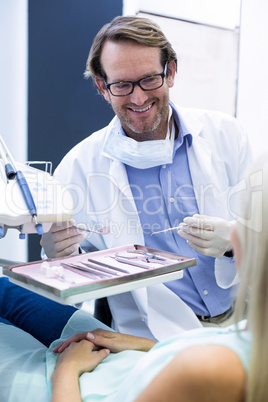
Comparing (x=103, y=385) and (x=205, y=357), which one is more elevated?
(x=205, y=357)

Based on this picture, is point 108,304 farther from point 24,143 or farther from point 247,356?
point 24,143

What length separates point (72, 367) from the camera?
2.65ft

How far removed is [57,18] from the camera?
198cm

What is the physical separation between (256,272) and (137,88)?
993mm

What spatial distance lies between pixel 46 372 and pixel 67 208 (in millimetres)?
342

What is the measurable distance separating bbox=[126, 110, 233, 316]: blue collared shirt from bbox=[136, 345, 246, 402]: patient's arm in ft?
2.74

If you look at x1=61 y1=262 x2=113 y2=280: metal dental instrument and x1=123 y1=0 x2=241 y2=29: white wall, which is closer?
x1=61 y1=262 x2=113 y2=280: metal dental instrument

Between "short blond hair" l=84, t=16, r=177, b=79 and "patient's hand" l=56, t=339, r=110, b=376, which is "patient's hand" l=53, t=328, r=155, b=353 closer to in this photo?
"patient's hand" l=56, t=339, r=110, b=376

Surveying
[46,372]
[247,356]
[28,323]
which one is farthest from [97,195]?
[247,356]

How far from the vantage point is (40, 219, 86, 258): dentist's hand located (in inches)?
43.9

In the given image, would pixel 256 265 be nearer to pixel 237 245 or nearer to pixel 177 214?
pixel 237 245

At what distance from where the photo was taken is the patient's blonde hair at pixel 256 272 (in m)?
0.50

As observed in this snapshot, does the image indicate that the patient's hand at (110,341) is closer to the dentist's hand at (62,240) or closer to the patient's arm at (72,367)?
the patient's arm at (72,367)

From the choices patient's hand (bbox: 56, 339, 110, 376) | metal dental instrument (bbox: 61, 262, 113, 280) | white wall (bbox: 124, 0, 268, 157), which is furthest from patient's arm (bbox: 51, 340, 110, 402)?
white wall (bbox: 124, 0, 268, 157)
